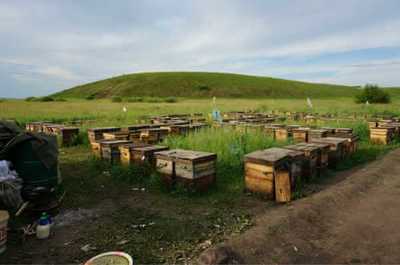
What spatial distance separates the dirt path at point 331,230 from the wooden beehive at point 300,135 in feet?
10.5

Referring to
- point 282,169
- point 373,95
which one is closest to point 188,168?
point 282,169

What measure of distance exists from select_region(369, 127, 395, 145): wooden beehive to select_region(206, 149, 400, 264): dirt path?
4.87 m

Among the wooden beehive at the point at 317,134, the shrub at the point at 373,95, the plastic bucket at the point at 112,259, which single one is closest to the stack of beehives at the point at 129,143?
the plastic bucket at the point at 112,259

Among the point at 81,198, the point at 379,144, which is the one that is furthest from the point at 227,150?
the point at 379,144

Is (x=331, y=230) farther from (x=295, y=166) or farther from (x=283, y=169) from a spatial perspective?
(x=295, y=166)

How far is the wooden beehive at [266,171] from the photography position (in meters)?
4.40

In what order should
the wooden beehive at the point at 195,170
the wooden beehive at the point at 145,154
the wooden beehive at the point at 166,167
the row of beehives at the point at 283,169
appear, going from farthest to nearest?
the wooden beehive at the point at 145,154, the wooden beehive at the point at 166,167, the wooden beehive at the point at 195,170, the row of beehives at the point at 283,169

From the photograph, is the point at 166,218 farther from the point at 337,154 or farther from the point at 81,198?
the point at 337,154

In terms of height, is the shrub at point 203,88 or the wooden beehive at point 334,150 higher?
the shrub at point 203,88

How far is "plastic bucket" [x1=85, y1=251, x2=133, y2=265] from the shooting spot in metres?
2.69

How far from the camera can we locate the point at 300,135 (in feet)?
26.9

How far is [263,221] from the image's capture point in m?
3.64

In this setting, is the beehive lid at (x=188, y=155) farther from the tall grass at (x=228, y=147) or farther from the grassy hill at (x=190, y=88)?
the grassy hill at (x=190, y=88)

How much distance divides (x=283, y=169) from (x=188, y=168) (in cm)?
153
